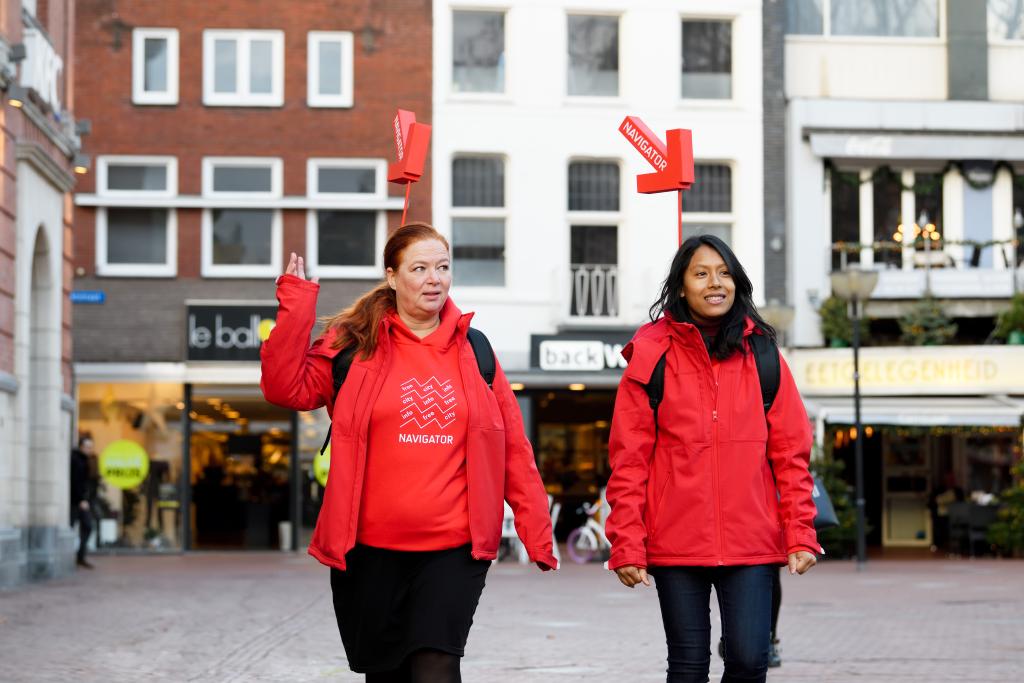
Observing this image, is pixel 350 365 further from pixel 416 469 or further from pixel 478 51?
pixel 478 51

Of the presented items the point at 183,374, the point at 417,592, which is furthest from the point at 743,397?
the point at 183,374

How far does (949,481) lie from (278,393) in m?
28.5

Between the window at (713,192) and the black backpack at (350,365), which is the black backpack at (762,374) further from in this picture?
the window at (713,192)

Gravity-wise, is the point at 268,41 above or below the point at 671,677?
above

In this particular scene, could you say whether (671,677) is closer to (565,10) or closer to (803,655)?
(803,655)

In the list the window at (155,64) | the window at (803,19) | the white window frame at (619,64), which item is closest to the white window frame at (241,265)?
the window at (155,64)

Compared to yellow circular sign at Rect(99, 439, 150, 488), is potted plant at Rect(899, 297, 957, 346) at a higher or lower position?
higher

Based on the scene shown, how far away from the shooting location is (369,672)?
5570 mm

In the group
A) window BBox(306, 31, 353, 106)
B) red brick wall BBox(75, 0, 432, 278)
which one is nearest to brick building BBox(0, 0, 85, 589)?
red brick wall BBox(75, 0, 432, 278)

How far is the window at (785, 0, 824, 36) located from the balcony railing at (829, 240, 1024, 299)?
3.83 metres

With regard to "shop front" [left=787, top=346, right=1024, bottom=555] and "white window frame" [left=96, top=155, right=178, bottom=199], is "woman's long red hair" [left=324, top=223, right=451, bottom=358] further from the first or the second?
"white window frame" [left=96, top=155, right=178, bottom=199]

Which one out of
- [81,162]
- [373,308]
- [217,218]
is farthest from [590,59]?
[373,308]

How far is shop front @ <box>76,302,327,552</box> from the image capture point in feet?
97.5

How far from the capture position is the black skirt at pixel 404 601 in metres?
5.48
